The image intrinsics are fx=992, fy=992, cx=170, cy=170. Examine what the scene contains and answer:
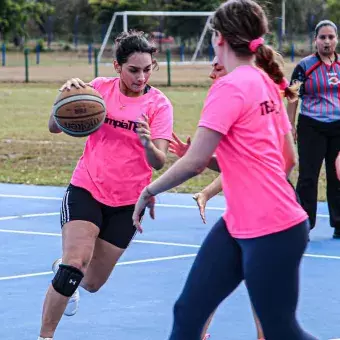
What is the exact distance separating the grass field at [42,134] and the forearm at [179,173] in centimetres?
845

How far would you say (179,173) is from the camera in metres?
4.55

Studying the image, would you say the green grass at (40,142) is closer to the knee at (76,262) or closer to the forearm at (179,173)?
the knee at (76,262)

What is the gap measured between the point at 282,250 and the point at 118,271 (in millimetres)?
4460

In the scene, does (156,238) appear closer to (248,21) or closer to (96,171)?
(96,171)

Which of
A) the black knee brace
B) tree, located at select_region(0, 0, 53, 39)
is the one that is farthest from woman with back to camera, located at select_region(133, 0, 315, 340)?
tree, located at select_region(0, 0, 53, 39)

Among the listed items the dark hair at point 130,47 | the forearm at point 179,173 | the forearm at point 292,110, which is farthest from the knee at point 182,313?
the forearm at point 292,110

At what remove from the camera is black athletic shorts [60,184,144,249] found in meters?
6.34

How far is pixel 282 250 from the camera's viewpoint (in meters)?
4.49

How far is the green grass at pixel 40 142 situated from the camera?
47.8 ft

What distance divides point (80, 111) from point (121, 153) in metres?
0.39

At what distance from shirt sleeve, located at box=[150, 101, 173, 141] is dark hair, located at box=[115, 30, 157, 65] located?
0.39 m

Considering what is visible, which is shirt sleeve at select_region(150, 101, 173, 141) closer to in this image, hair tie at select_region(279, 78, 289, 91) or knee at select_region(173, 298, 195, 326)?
hair tie at select_region(279, 78, 289, 91)

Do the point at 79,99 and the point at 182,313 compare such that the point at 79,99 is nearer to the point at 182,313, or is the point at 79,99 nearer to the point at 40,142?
the point at 182,313

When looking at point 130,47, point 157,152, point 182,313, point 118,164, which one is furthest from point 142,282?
point 182,313
